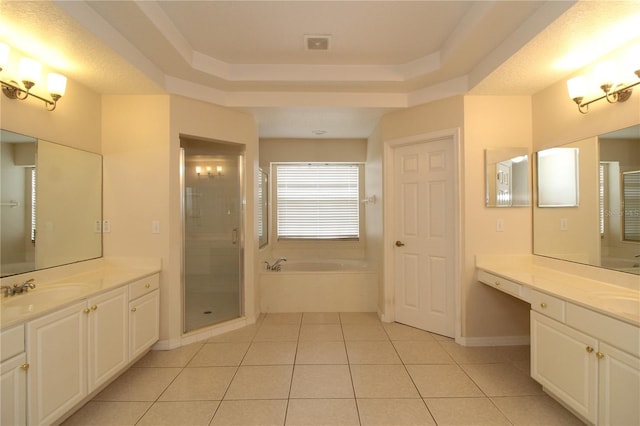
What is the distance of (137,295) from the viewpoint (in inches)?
94.6

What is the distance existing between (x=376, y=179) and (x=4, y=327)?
347 cm

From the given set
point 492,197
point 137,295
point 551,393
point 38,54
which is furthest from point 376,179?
point 38,54

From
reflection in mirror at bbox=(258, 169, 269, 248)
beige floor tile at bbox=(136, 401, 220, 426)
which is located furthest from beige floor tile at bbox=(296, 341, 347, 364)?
reflection in mirror at bbox=(258, 169, 269, 248)

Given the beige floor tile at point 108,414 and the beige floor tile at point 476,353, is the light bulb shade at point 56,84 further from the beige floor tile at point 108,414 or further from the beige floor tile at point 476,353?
the beige floor tile at point 476,353

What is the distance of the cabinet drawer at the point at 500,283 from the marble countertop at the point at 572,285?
40mm

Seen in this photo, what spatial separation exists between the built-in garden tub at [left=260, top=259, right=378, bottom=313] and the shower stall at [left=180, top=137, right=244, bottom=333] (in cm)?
51

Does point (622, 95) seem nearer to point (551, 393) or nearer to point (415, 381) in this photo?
point (551, 393)

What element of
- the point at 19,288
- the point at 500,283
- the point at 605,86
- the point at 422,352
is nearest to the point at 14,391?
the point at 19,288

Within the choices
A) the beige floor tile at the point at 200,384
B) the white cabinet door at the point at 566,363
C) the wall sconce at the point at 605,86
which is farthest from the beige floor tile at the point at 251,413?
the wall sconce at the point at 605,86

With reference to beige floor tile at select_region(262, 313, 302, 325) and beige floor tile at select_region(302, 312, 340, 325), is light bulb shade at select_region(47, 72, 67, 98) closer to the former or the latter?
beige floor tile at select_region(262, 313, 302, 325)

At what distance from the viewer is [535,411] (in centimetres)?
189

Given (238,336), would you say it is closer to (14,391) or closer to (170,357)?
(170,357)

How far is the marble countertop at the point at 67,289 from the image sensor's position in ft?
5.06

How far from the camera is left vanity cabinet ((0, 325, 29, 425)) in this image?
1379mm
